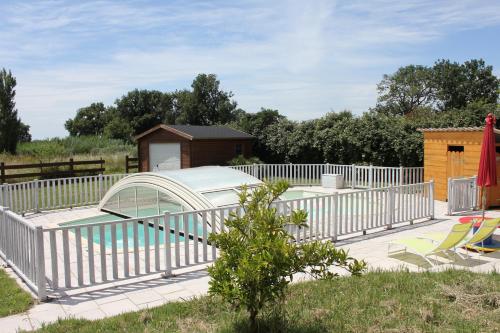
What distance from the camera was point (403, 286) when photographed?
5.61 m

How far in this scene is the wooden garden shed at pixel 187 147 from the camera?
21344 millimetres

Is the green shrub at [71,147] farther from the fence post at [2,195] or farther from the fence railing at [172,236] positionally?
the fence railing at [172,236]

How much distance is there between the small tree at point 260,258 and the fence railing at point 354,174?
12723 mm

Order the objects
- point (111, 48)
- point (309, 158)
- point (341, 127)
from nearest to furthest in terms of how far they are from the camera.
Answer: point (111, 48), point (341, 127), point (309, 158)

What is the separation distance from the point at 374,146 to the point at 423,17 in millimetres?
6310

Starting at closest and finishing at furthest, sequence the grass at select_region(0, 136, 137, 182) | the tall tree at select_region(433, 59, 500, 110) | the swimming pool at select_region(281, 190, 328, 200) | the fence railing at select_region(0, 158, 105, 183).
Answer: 1. the swimming pool at select_region(281, 190, 328, 200)
2. the fence railing at select_region(0, 158, 105, 183)
3. the grass at select_region(0, 136, 137, 182)
4. the tall tree at select_region(433, 59, 500, 110)

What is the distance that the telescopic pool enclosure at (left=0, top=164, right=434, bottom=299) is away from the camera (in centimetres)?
594

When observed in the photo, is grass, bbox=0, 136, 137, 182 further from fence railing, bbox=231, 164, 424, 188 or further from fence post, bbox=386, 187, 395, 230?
fence post, bbox=386, 187, 395, 230

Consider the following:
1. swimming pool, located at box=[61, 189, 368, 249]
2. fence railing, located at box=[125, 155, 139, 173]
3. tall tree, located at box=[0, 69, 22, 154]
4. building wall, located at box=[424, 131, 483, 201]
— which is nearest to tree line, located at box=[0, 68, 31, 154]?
tall tree, located at box=[0, 69, 22, 154]

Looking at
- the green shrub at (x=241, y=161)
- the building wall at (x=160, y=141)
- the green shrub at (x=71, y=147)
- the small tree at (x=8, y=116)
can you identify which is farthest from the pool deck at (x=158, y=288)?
the small tree at (x=8, y=116)

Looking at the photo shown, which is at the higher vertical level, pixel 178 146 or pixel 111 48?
pixel 111 48

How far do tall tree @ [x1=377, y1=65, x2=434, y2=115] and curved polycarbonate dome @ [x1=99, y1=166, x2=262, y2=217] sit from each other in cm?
4654

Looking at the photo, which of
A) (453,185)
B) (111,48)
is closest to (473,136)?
(453,185)

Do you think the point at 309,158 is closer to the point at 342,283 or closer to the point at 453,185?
the point at 453,185
